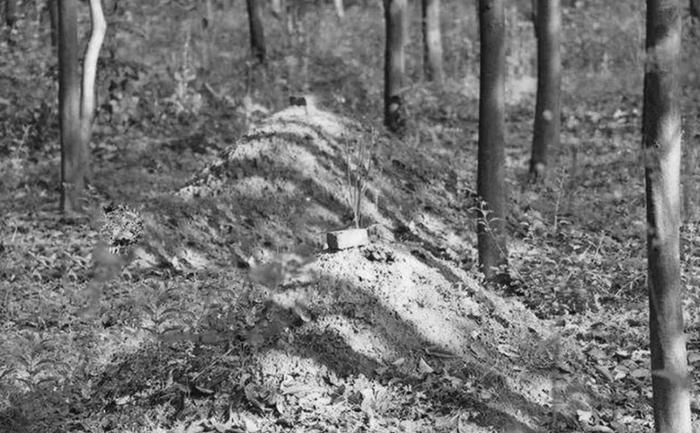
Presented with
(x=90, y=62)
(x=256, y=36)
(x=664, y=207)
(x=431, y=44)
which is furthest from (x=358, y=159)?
(x=256, y=36)

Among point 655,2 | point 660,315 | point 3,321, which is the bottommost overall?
point 3,321

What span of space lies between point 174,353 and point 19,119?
36.5ft

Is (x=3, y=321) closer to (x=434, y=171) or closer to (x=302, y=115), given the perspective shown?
(x=302, y=115)

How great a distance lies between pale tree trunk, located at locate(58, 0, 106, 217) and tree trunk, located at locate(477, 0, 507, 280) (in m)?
5.83

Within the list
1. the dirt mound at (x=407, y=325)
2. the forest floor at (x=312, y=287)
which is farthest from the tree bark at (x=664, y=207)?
the dirt mound at (x=407, y=325)

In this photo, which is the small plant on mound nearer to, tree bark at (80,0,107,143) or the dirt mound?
the dirt mound

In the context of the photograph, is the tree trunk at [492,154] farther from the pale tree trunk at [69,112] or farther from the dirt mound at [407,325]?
the pale tree trunk at [69,112]

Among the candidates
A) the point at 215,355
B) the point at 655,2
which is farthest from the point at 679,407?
the point at 215,355

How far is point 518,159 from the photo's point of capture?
1531 cm

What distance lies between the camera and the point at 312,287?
6.62m

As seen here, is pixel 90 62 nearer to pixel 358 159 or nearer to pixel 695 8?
pixel 358 159

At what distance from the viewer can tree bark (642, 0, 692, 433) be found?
17.8 ft

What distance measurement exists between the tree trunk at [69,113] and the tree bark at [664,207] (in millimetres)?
8482

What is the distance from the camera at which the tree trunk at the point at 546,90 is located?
13.5 metres
